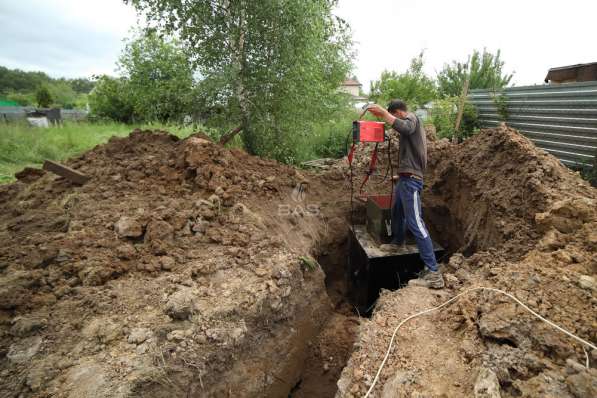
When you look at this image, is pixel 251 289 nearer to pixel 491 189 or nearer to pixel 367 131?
pixel 367 131

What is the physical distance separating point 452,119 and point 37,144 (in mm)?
11662

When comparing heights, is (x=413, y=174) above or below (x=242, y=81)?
below

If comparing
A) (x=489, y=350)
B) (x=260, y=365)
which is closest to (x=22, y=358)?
(x=260, y=365)

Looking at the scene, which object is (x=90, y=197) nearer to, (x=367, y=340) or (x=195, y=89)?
(x=195, y=89)

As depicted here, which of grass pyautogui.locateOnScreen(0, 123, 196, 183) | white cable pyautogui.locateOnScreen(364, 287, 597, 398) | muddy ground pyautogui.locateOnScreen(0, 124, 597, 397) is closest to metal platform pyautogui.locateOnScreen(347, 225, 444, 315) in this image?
muddy ground pyautogui.locateOnScreen(0, 124, 597, 397)

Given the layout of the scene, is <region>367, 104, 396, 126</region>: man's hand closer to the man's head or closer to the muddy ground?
the man's head

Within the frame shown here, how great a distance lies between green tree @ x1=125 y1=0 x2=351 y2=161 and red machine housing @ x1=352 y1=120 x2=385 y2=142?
2.18 meters

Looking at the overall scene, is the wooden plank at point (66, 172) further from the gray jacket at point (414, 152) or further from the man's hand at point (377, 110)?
the gray jacket at point (414, 152)

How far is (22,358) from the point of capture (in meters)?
1.87

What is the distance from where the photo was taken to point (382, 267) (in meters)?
3.82

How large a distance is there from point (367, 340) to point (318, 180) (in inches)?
125

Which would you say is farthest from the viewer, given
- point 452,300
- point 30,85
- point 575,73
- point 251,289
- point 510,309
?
point 30,85

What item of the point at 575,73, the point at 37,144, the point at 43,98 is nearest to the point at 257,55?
the point at 37,144

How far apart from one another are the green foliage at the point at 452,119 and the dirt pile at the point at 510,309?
4.29 meters
